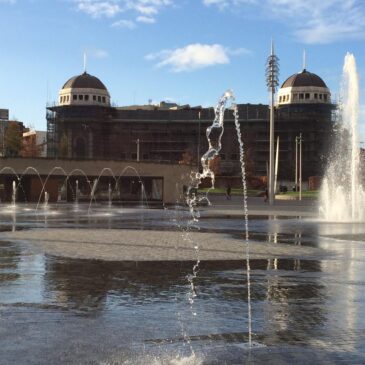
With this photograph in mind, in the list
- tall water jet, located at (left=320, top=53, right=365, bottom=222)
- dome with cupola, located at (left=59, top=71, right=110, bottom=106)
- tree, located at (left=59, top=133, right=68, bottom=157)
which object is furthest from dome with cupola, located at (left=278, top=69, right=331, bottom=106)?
tall water jet, located at (left=320, top=53, right=365, bottom=222)

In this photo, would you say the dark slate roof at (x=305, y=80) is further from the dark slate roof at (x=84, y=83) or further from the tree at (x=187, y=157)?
the dark slate roof at (x=84, y=83)

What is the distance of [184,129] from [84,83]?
20.7 m

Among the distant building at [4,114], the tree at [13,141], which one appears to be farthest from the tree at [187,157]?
the distant building at [4,114]

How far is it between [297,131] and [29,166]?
66254mm

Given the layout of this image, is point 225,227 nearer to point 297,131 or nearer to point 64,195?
point 64,195

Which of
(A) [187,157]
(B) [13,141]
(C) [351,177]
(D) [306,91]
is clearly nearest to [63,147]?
(B) [13,141]

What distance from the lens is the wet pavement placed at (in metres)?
5.89

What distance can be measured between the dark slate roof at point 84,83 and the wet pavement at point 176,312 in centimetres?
10492

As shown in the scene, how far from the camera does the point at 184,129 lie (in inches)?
4432

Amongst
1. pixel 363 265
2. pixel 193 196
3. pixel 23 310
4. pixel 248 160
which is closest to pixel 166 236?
pixel 363 265

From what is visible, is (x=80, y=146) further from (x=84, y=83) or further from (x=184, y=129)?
(x=184, y=129)

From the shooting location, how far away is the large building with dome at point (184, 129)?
107 metres

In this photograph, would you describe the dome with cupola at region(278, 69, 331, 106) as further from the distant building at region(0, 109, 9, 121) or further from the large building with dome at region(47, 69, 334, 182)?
the distant building at region(0, 109, 9, 121)

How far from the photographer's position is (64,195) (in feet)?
172
